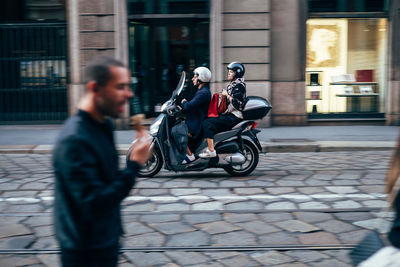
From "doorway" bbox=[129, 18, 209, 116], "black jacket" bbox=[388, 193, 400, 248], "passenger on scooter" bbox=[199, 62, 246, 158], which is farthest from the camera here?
"doorway" bbox=[129, 18, 209, 116]

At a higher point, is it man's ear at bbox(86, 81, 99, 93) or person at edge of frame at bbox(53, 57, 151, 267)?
man's ear at bbox(86, 81, 99, 93)

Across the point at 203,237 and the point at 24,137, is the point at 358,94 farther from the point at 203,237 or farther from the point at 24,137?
the point at 203,237

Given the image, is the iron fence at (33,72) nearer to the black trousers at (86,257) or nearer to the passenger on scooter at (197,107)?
the passenger on scooter at (197,107)

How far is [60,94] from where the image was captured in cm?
1355

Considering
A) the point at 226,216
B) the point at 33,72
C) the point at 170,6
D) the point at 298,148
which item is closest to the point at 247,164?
the point at 226,216

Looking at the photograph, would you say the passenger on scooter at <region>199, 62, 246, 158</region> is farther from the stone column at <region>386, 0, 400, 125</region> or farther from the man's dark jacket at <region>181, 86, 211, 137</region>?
the stone column at <region>386, 0, 400, 125</region>

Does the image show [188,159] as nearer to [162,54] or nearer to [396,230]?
[396,230]

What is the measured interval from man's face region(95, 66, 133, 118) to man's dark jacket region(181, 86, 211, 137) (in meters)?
4.89

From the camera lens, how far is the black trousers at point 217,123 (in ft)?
23.1

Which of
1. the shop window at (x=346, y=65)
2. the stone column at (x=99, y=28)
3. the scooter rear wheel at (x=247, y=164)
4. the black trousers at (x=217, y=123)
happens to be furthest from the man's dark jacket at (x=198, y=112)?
the shop window at (x=346, y=65)

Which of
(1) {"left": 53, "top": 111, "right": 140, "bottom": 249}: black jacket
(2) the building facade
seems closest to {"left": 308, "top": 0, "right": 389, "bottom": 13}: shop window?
(2) the building facade

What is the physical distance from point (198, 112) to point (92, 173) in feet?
16.9

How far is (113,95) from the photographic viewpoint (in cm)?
209

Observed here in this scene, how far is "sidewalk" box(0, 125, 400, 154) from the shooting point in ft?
31.8
